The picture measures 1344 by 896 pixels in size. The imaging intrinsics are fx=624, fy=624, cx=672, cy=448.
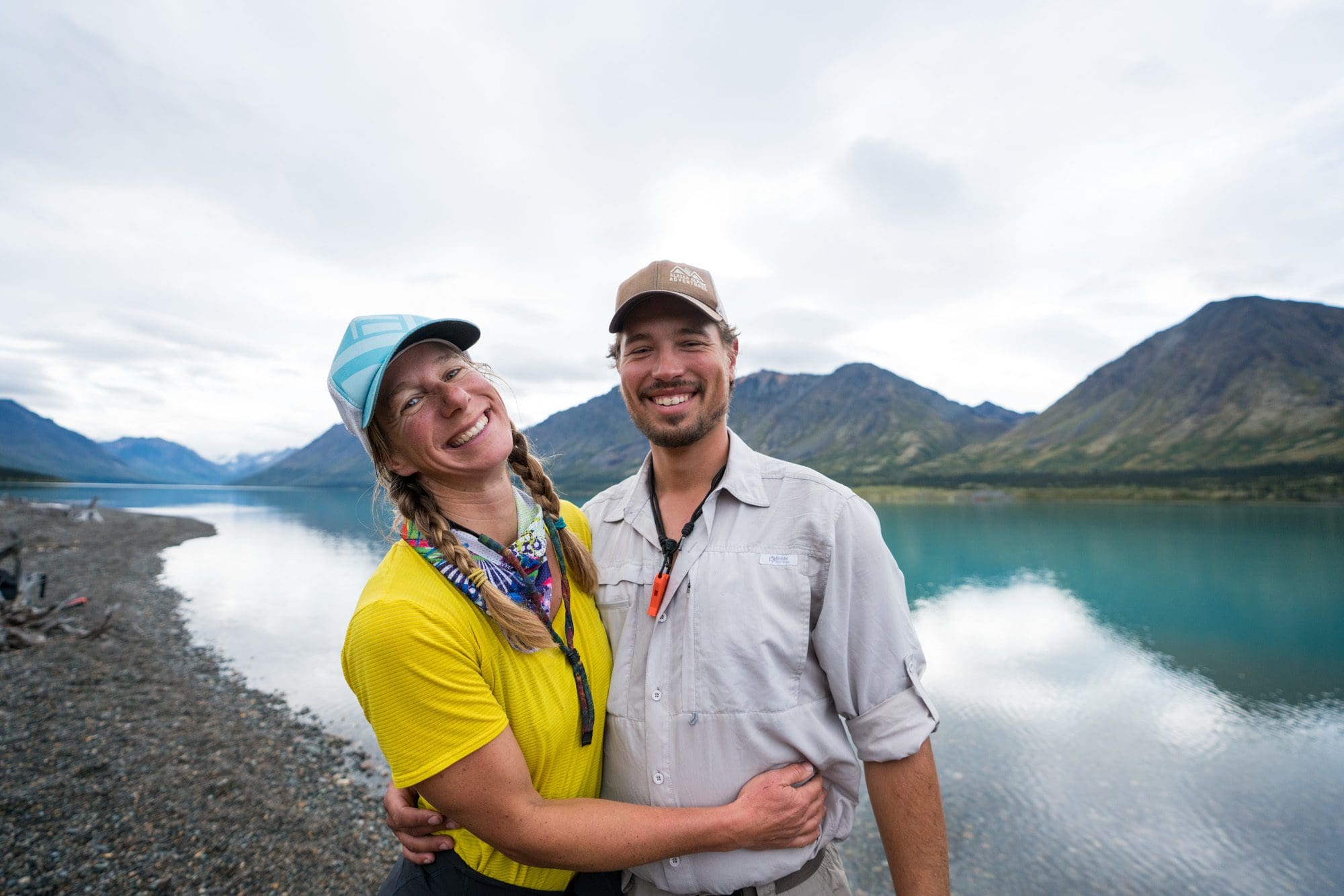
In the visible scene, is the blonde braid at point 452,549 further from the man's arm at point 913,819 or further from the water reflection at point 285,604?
the water reflection at point 285,604

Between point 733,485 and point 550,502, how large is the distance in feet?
2.80

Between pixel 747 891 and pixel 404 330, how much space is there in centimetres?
251

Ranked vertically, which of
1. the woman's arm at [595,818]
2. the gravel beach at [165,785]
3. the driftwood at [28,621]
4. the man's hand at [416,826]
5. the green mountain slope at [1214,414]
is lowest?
the gravel beach at [165,785]

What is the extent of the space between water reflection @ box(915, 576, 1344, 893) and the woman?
29.0 feet

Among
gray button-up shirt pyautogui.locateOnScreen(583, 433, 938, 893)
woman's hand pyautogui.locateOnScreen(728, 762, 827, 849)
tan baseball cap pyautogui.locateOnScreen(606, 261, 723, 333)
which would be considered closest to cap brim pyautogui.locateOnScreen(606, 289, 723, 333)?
tan baseball cap pyautogui.locateOnScreen(606, 261, 723, 333)

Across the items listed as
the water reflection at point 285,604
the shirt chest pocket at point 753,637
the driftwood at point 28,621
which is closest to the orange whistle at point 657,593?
the shirt chest pocket at point 753,637

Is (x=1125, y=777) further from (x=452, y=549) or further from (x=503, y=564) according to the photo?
(x=452, y=549)

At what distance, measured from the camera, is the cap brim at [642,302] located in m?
2.81

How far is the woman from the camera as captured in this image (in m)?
1.98

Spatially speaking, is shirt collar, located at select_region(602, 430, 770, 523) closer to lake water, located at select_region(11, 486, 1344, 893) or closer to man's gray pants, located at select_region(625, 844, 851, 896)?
man's gray pants, located at select_region(625, 844, 851, 896)

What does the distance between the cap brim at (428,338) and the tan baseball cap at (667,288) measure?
2.08 feet

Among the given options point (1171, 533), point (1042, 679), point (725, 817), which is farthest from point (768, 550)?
point (1171, 533)

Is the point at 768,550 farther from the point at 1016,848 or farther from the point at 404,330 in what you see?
the point at 1016,848

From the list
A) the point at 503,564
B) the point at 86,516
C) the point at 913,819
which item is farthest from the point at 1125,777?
the point at 86,516
